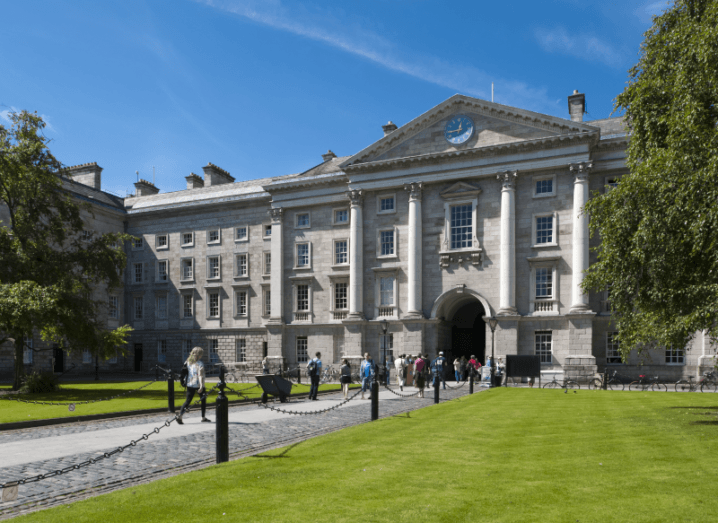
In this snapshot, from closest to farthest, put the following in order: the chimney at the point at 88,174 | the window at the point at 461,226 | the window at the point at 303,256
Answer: the window at the point at 461,226 → the window at the point at 303,256 → the chimney at the point at 88,174

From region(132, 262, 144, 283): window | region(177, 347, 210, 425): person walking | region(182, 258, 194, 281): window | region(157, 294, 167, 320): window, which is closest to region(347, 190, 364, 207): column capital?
region(182, 258, 194, 281): window

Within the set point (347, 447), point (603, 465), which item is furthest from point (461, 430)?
point (603, 465)

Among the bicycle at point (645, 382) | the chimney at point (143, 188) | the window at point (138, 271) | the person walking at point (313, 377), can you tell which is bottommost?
the bicycle at point (645, 382)

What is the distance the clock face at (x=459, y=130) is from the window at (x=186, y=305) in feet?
85.9

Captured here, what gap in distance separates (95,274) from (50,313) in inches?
209

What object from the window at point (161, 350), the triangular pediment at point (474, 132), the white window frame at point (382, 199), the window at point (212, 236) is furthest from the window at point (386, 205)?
the window at point (161, 350)

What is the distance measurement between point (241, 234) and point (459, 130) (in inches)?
804

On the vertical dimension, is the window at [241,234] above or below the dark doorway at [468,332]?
above

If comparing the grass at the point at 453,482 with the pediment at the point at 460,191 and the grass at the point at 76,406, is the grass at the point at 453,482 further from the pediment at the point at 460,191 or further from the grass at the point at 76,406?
the pediment at the point at 460,191

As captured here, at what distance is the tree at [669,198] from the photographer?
1412 cm

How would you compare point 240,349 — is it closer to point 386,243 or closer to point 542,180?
point 386,243

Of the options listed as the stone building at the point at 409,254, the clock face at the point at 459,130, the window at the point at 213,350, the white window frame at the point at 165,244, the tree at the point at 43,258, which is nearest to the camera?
the tree at the point at 43,258

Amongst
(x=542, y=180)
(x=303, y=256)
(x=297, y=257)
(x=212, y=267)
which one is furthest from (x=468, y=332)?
(x=212, y=267)

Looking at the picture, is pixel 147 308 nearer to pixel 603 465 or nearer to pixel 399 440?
pixel 399 440
